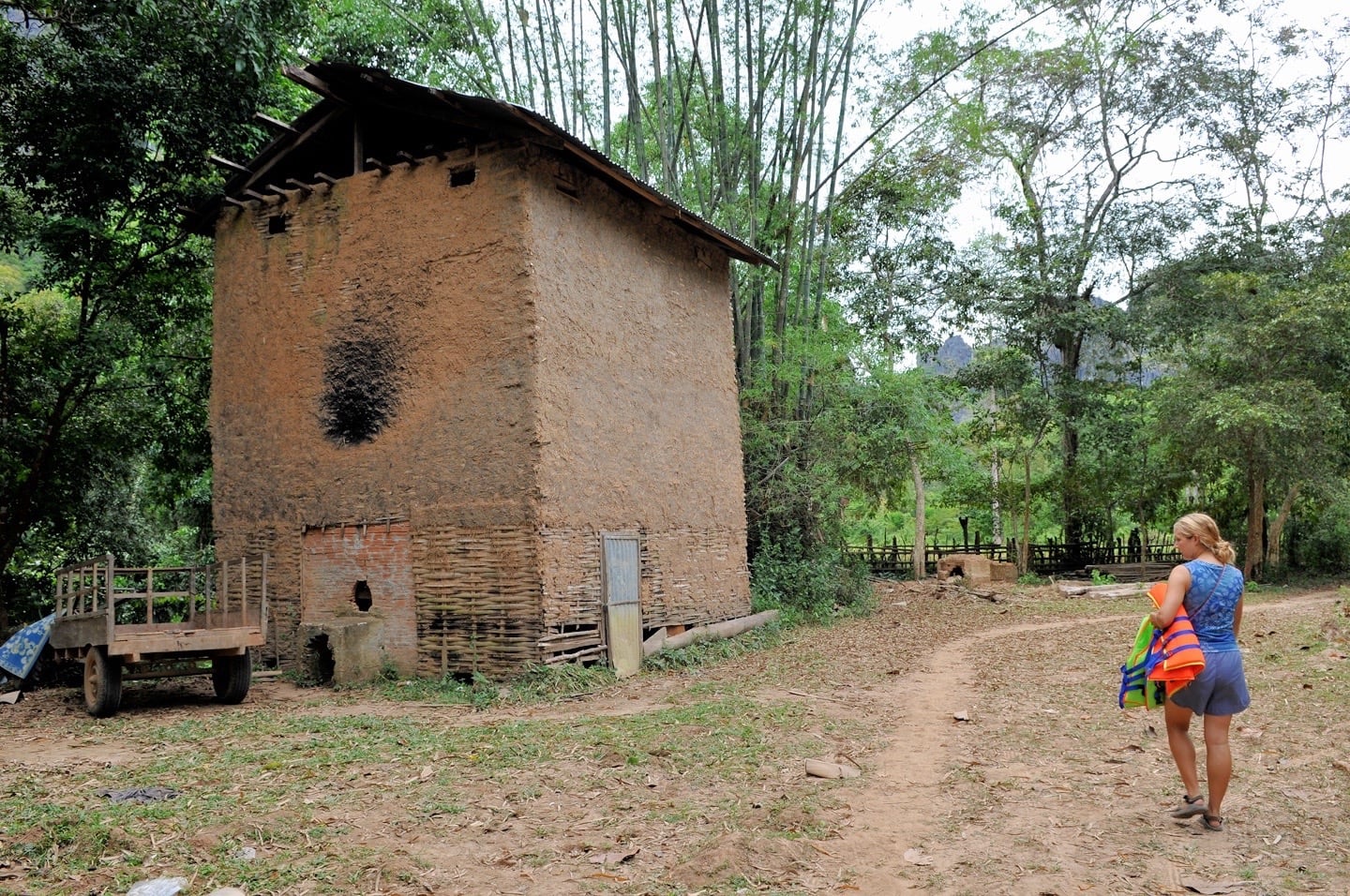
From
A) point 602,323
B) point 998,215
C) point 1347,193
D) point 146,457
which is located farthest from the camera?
point 998,215

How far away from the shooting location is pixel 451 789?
604 centimetres

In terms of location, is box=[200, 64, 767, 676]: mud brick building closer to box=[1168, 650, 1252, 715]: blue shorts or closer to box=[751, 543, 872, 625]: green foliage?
box=[751, 543, 872, 625]: green foliage

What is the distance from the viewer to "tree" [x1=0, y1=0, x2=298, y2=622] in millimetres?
10922

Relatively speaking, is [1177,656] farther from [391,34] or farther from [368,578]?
[391,34]

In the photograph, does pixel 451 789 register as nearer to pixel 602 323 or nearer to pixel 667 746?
pixel 667 746

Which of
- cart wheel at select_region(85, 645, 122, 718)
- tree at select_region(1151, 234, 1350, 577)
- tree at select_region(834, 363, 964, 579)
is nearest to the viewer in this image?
cart wheel at select_region(85, 645, 122, 718)

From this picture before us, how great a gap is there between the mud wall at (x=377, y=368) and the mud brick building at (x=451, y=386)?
0.03m

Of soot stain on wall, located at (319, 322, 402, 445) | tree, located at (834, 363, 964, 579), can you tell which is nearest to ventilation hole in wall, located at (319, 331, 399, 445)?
soot stain on wall, located at (319, 322, 402, 445)

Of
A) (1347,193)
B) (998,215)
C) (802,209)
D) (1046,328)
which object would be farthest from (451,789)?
(1347,193)

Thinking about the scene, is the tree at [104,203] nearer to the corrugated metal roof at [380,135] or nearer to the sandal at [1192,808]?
the corrugated metal roof at [380,135]

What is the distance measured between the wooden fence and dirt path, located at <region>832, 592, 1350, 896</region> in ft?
51.0

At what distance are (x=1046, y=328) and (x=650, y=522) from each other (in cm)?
1690

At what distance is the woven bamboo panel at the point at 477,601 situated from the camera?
387 inches

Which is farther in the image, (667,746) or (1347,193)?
(1347,193)
